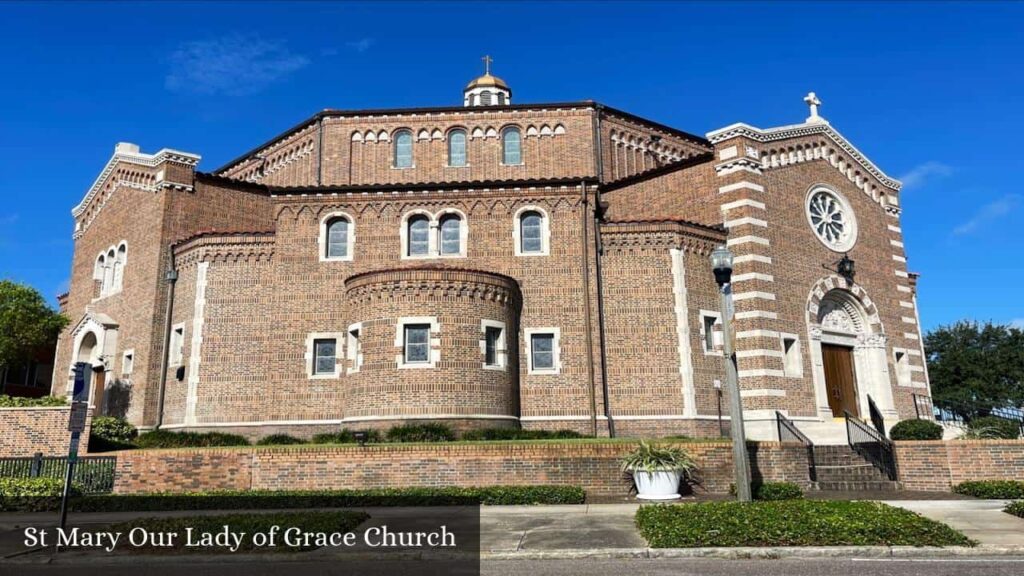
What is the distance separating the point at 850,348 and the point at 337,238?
19862 mm

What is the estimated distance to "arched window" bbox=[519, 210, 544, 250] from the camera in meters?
26.9

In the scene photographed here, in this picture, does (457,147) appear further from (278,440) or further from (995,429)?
(995,429)

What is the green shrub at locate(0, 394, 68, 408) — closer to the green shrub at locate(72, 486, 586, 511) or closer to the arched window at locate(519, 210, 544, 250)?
the green shrub at locate(72, 486, 586, 511)

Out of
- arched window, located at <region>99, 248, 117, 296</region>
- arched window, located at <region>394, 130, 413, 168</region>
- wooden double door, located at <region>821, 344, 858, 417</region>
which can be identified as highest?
arched window, located at <region>394, 130, 413, 168</region>

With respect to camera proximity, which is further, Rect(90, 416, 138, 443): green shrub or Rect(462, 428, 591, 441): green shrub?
Rect(90, 416, 138, 443): green shrub

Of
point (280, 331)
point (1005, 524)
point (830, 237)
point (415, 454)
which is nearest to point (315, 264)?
point (280, 331)

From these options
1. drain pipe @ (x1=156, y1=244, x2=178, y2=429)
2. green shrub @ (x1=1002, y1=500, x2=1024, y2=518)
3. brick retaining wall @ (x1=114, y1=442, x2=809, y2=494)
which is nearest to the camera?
green shrub @ (x1=1002, y1=500, x2=1024, y2=518)

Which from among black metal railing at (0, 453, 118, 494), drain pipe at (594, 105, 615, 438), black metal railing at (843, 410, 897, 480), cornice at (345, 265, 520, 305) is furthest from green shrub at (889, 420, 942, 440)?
black metal railing at (0, 453, 118, 494)

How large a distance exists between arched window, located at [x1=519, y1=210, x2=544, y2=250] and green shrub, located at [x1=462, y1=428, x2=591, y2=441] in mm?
6721

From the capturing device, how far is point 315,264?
26.8m

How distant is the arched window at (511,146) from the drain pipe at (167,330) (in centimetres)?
1489

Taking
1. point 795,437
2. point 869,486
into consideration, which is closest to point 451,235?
point 795,437

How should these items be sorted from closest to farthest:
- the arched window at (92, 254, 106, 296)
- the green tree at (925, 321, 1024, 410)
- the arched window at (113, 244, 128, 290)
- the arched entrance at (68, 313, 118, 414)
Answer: the arched entrance at (68, 313, 118, 414) < the arched window at (113, 244, 128, 290) < the arched window at (92, 254, 106, 296) < the green tree at (925, 321, 1024, 410)

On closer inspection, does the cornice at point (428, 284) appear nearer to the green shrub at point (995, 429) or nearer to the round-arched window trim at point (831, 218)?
the round-arched window trim at point (831, 218)
